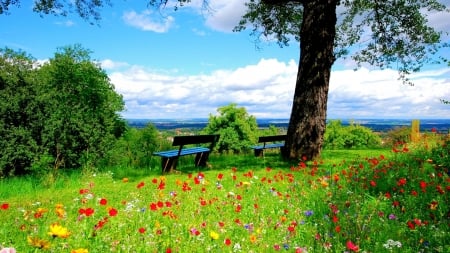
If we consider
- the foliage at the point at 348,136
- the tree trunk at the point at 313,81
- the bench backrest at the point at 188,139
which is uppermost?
the tree trunk at the point at 313,81

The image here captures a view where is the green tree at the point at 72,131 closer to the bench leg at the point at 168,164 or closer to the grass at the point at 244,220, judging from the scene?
the bench leg at the point at 168,164

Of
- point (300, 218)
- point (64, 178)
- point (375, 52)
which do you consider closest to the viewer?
point (300, 218)

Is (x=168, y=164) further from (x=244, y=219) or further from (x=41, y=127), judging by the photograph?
(x=244, y=219)

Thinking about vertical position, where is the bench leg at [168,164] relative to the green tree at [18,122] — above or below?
below

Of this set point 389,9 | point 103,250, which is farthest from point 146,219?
point 389,9

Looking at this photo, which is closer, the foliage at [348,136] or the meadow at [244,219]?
the meadow at [244,219]

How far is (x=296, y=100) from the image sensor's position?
518 inches

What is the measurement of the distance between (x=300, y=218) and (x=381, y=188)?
2.66 m

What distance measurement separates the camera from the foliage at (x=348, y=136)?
29.9 meters

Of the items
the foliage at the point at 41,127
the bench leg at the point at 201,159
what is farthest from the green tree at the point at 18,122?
the bench leg at the point at 201,159

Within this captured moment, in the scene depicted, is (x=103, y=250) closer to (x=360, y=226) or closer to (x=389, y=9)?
(x=360, y=226)

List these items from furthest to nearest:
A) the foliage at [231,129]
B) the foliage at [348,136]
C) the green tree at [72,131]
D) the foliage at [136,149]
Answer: the foliage at [348,136] < the foliage at [231,129] < the foliage at [136,149] < the green tree at [72,131]

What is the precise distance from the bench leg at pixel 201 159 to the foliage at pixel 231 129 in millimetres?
5343

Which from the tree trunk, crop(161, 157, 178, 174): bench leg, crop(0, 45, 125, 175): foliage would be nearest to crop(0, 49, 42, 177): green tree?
crop(0, 45, 125, 175): foliage
